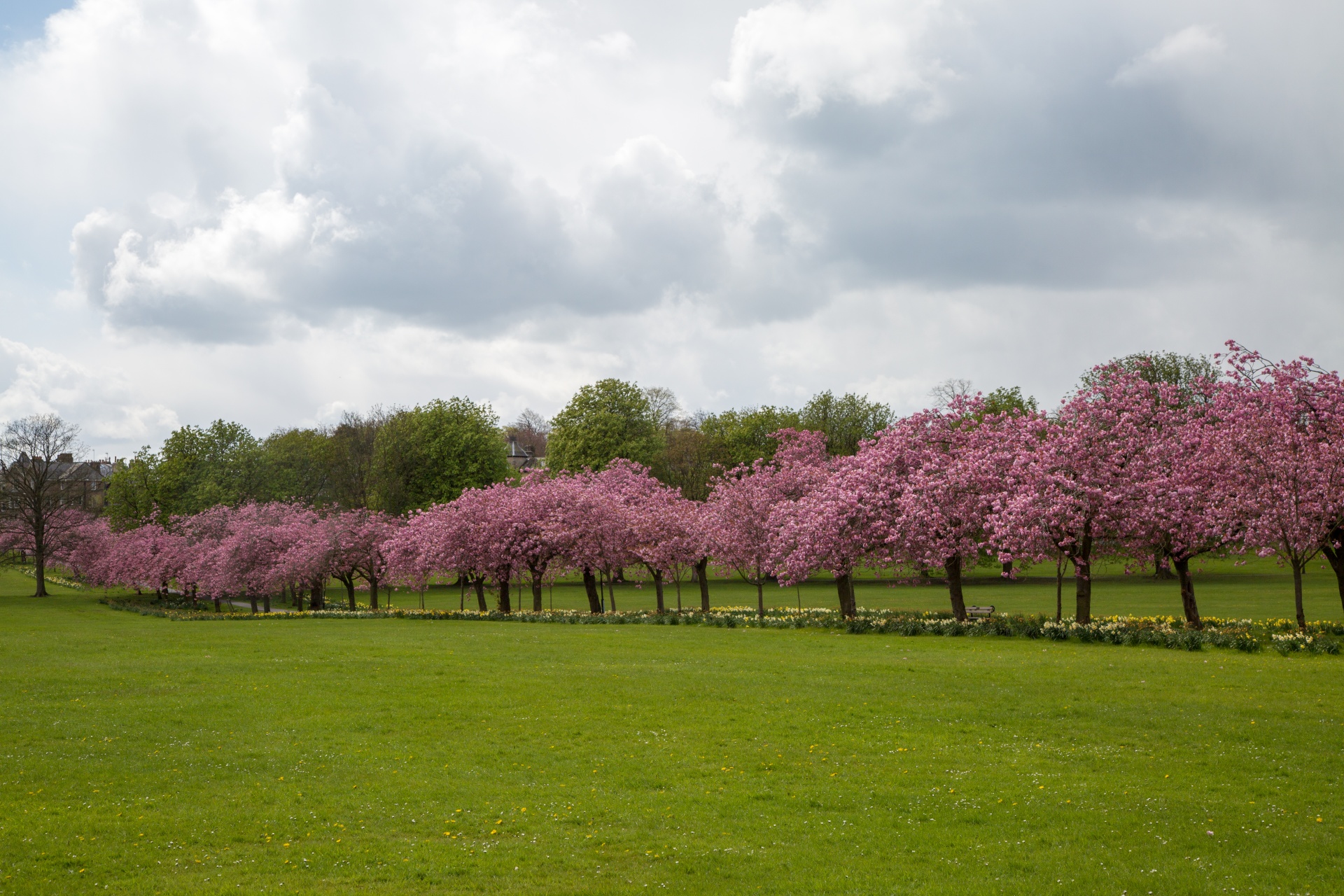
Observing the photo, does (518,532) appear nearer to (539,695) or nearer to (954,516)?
(954,516)

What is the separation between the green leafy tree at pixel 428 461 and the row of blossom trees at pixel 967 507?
1825 centimetres

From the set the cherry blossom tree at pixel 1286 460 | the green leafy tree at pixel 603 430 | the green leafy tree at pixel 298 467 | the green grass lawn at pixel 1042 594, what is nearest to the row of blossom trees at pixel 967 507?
the cherry blossom tree at pixel 1286 460

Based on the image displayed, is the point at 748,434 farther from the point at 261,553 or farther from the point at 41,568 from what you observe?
the point at 41,568

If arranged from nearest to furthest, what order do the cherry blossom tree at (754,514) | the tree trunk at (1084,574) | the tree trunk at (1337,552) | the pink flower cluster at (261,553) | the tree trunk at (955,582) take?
the tree trunk at (1337,552) < the tree trunk at (1084,574) < the tree trunk at (955,582) < the cherry blossom tree at (754,514) < the pink flower cluster at (261,553)

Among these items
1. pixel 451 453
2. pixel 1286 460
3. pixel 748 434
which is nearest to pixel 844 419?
pixel 748 434

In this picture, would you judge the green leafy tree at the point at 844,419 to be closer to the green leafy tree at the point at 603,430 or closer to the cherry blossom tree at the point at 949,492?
the green leafy tree at the point at 603,430

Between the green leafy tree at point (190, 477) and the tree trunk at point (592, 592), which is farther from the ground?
the green leafy tree at point (190, 477)

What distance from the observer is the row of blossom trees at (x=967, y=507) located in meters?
29.0

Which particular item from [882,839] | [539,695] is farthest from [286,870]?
[539,695]

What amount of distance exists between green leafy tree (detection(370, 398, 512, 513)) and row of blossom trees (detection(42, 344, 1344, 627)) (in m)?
18.3

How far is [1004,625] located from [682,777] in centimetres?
2189

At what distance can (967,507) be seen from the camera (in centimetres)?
3500

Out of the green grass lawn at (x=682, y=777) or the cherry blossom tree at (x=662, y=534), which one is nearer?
the green grass lawn at (x=682, y=777)

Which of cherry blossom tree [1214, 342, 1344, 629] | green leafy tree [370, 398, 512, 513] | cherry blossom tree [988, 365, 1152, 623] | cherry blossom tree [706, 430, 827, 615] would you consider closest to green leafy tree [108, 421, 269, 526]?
green leafy tree [370, 398, 512, 513]
